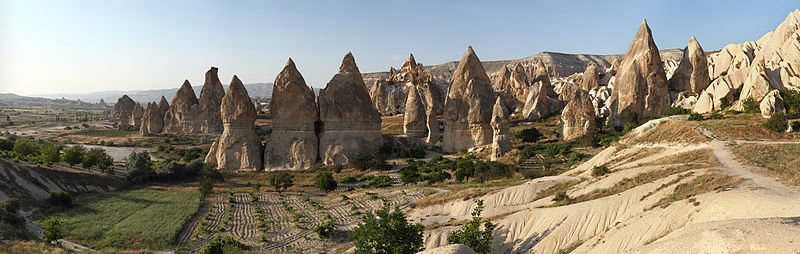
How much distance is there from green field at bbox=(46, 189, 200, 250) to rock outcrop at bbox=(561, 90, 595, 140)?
36.2 meters

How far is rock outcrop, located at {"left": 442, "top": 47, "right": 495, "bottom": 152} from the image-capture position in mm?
41031

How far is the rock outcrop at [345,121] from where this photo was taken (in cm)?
3800

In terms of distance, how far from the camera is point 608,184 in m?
17.5

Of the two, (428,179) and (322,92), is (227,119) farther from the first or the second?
(428,179)

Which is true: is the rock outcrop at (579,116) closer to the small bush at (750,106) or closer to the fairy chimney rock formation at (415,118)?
the small bush at (750,106)

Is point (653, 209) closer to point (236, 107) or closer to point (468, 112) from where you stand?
point (468, 112)

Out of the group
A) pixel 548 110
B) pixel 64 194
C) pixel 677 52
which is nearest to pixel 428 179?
pixel 64 194

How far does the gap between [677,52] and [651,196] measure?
169757 mm

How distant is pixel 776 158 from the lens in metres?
16.8

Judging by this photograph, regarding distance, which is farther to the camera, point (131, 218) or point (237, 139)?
point (237, 139)

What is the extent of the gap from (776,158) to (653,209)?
9.36m

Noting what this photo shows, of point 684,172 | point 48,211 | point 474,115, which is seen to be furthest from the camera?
point 474,115

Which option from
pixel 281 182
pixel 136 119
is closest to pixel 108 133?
pixel 136 119

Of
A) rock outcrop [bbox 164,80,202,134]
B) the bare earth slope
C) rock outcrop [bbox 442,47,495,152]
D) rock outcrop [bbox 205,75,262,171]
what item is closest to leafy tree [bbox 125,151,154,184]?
rock outcrop [bbox 205,75,262,171]
